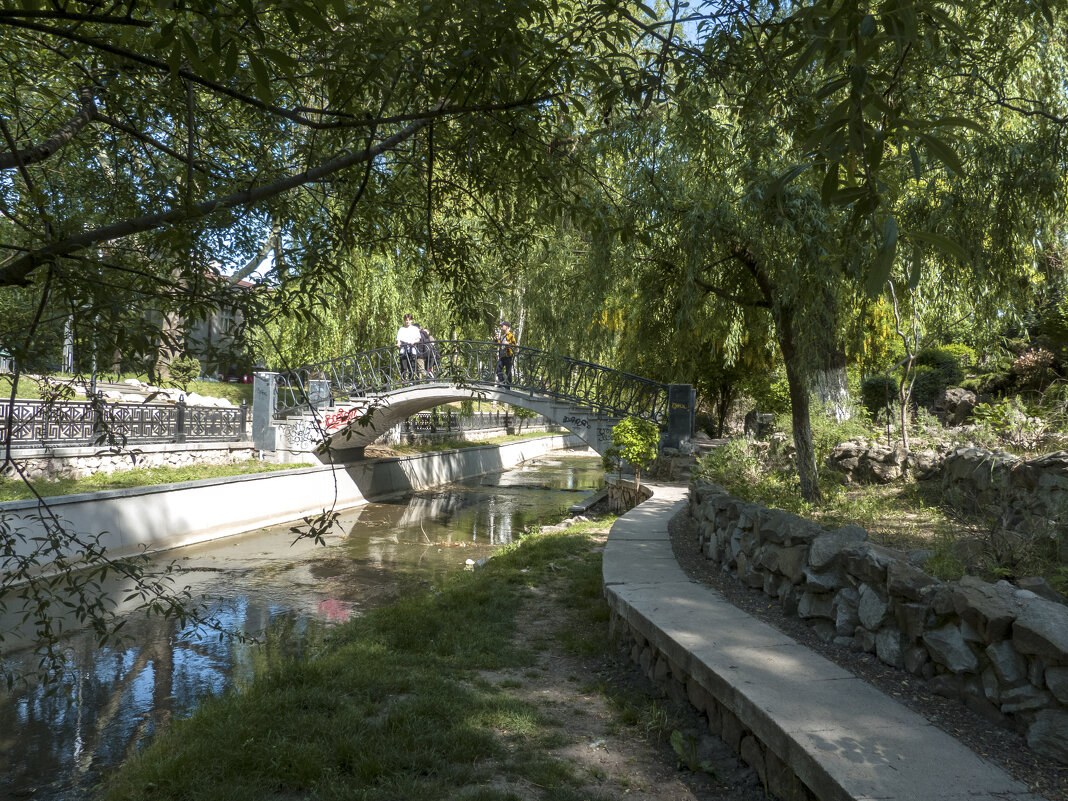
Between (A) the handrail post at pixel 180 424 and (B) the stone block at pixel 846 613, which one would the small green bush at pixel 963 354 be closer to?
(B) the stone block at pixel 846 613

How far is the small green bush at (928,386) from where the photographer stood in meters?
15.3

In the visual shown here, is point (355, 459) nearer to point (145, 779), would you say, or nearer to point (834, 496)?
point (834, 496)

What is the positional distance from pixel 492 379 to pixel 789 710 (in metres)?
14.1

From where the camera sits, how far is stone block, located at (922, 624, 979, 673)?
10.6ft

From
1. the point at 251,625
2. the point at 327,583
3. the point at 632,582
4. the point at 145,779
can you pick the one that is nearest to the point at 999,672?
the point at 632,582

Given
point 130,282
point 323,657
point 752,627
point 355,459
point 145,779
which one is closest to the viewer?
point 130,282

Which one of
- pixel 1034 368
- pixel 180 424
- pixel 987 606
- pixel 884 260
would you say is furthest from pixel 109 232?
pixel 1034 368

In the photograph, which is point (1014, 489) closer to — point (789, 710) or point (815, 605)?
point (815, 605)

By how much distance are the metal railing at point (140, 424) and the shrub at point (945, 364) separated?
581 inches

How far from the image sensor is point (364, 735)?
3.79 m

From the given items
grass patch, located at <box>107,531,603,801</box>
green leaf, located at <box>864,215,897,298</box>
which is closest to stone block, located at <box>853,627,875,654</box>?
grass patch, located at <box>107,531,603,801</box>

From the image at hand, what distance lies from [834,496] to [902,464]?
3.17 feet

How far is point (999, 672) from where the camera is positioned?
3035mm

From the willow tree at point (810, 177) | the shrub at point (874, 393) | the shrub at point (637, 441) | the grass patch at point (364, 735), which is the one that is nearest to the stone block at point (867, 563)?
the willow tree at point (810, 177)
